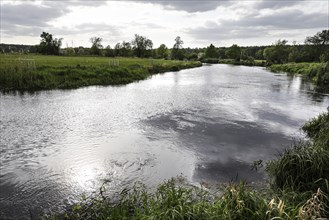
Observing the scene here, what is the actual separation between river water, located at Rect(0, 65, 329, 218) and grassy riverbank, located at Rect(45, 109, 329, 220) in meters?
1.10

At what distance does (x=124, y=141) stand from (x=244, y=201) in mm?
7860

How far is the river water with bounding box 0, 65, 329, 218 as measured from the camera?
8.29 m

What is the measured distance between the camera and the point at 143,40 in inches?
3767

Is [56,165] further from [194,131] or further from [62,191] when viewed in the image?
[194,131]

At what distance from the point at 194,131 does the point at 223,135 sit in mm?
1577

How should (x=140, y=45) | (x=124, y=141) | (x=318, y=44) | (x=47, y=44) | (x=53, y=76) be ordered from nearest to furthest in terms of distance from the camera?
(x=124, y=141) → (x=53, y=76) → (x=47, y=44) → (x=318, y=44) → (x=140, y=45)

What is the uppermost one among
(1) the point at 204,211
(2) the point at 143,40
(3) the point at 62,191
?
(2) the point at 143,40

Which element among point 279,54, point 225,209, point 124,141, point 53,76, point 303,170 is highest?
point 279,54

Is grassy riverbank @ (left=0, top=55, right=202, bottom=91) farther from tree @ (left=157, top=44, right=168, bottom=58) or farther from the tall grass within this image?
tree @ (left=157, top=44, right=168, bottom=58)

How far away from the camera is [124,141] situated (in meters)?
12.2

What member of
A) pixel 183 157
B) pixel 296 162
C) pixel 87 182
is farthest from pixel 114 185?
pixel 296 162

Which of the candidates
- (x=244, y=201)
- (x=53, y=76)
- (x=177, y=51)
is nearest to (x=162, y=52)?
(x=177, y=51)

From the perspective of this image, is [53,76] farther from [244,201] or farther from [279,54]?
[279,54]

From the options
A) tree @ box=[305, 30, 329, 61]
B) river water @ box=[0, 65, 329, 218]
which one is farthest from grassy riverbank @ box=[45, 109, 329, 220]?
tree @ box=[305, 30, 329, 61]
